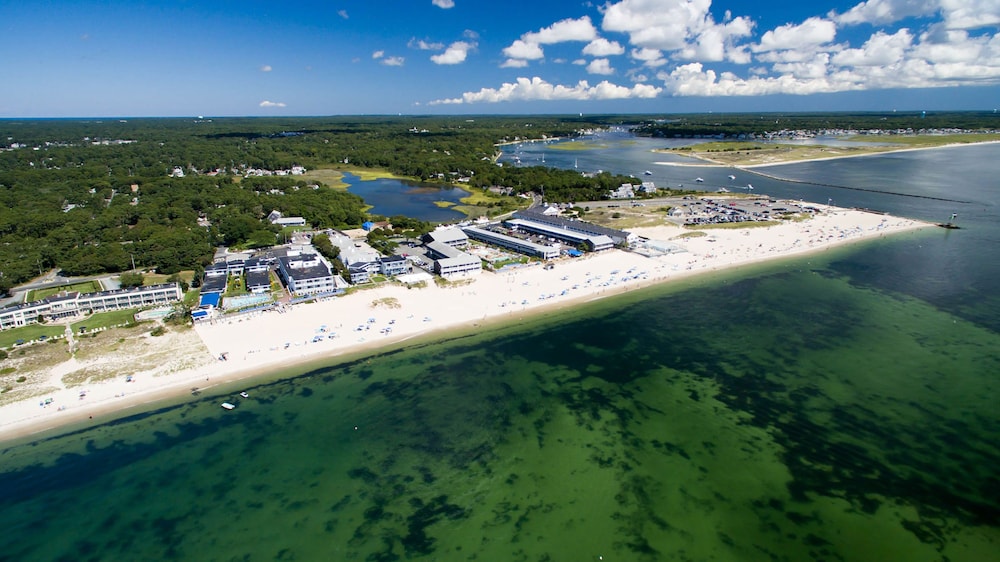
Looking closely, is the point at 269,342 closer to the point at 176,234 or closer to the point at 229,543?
the point at 229,543

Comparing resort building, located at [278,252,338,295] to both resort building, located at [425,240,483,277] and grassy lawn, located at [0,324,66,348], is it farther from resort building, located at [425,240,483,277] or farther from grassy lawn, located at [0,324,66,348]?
grassy lawn, located at [0,324,66,348]

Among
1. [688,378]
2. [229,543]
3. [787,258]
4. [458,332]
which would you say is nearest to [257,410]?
[229,543]

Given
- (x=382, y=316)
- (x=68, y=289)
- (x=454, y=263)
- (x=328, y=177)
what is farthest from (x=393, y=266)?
(x=328, y=177)

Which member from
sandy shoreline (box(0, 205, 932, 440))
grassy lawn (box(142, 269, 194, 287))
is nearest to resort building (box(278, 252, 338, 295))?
sandy shoreline (box(0, 205, 932, 440))

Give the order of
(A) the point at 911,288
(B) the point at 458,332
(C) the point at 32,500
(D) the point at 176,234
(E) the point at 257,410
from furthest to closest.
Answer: (D) the point at 176,234
(A) the point at 911,288
(B) the point at 458,332
(E) the point at 257,410
(C) the point at 32,500

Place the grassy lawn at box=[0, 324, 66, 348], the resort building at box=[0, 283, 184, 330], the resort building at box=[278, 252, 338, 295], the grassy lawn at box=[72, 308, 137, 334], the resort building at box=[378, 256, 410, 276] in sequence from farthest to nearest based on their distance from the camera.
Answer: the resort building at box=[378, 256, 410, 276]
the resort building at box=[278, 252, 338, 295]
the resort building at box=[0, 283, 184, 330]
the grassy lawn at box=[72, 308, 137, 334]
the grassy lawn at box=[0, 324, 66, 348]
